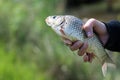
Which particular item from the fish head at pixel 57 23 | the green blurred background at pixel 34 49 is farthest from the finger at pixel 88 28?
the green blurred background at pixel 34 49

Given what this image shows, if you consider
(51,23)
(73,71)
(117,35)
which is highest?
(51,23)

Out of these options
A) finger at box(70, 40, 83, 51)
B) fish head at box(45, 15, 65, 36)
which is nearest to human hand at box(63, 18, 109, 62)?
finger at box(70, 40, 83, 51)

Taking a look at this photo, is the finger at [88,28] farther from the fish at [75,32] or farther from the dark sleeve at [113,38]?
the dark sleeve at [113,38]

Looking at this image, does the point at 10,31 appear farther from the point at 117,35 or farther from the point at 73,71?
the point at 117,35

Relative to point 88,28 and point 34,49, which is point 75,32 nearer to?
point 88,28

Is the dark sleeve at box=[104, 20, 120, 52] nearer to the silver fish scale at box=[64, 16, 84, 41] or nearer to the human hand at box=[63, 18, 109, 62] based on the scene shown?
the human hand at box=[63, 18, 109, 62]

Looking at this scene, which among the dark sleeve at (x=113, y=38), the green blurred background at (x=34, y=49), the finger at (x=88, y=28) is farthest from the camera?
the green blurred background at (x=34, y=49)

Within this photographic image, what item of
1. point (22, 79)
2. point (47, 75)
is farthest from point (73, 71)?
point (22, 79)

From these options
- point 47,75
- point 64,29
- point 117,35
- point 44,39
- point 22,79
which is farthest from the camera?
point 44,39
